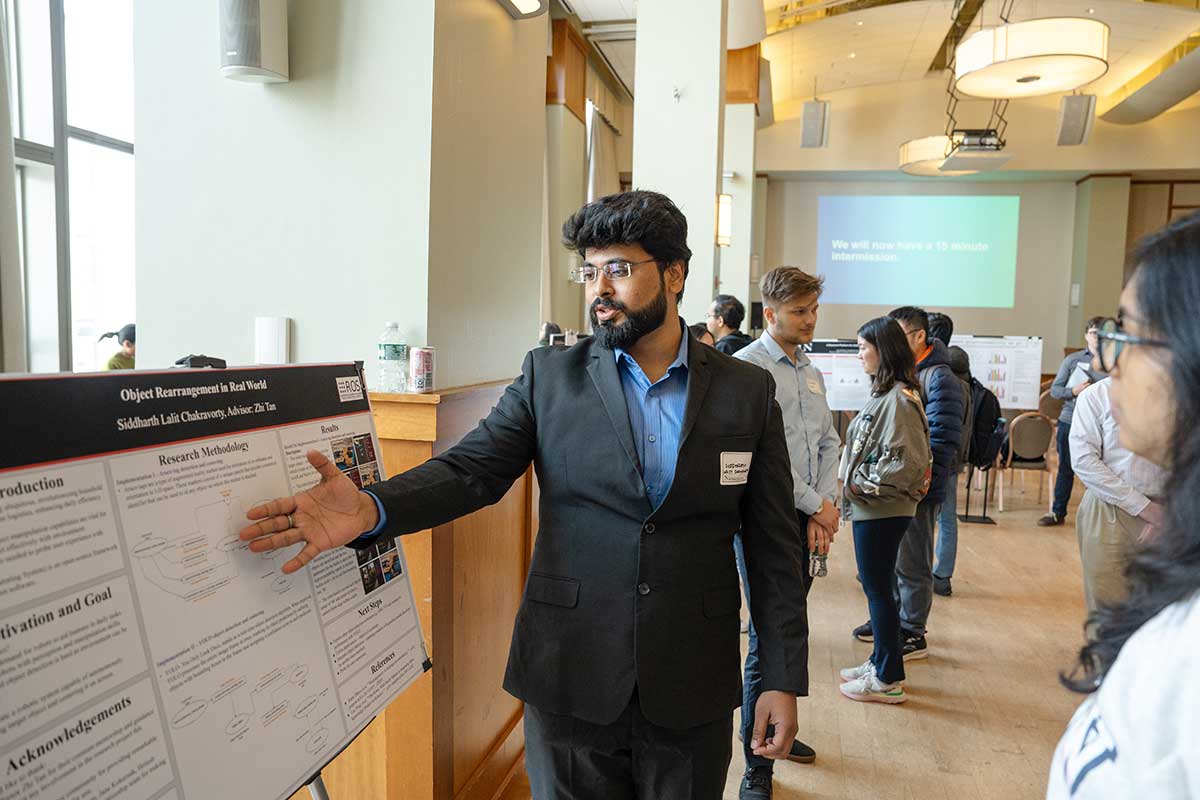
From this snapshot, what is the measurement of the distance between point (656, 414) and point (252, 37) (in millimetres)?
1546

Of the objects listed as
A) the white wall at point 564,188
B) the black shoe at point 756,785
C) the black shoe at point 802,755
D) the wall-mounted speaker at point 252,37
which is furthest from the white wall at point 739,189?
the wall-mounted speaker at point 252,37

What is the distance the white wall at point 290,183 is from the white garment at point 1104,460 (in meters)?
2.33

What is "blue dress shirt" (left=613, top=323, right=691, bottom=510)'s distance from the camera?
1515 mm

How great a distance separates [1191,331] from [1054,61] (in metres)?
5.99

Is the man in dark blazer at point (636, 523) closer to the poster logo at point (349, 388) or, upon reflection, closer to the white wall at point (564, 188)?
the poster logo at point (349, 388)

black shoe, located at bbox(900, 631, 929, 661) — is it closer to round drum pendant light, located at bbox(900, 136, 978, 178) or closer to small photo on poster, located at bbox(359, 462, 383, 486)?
small photo on poster, located at bbox(359, 462, 383, 486)

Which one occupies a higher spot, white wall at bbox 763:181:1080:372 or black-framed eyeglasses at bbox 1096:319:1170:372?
white wall at bbox 763:181:1080:372

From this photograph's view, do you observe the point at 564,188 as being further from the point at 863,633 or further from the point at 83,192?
the point at 863,633

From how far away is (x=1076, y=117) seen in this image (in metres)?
9.48

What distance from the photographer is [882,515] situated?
3.02 meters

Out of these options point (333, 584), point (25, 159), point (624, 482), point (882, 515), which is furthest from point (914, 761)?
point (25, 159)

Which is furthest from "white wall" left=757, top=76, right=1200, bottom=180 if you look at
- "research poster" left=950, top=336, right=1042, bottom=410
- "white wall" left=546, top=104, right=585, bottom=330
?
"research poster" left=950, top=336, right=1042, bottom=410

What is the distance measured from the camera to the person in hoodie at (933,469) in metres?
3.68

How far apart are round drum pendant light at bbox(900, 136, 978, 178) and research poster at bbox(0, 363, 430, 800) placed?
360 inches
